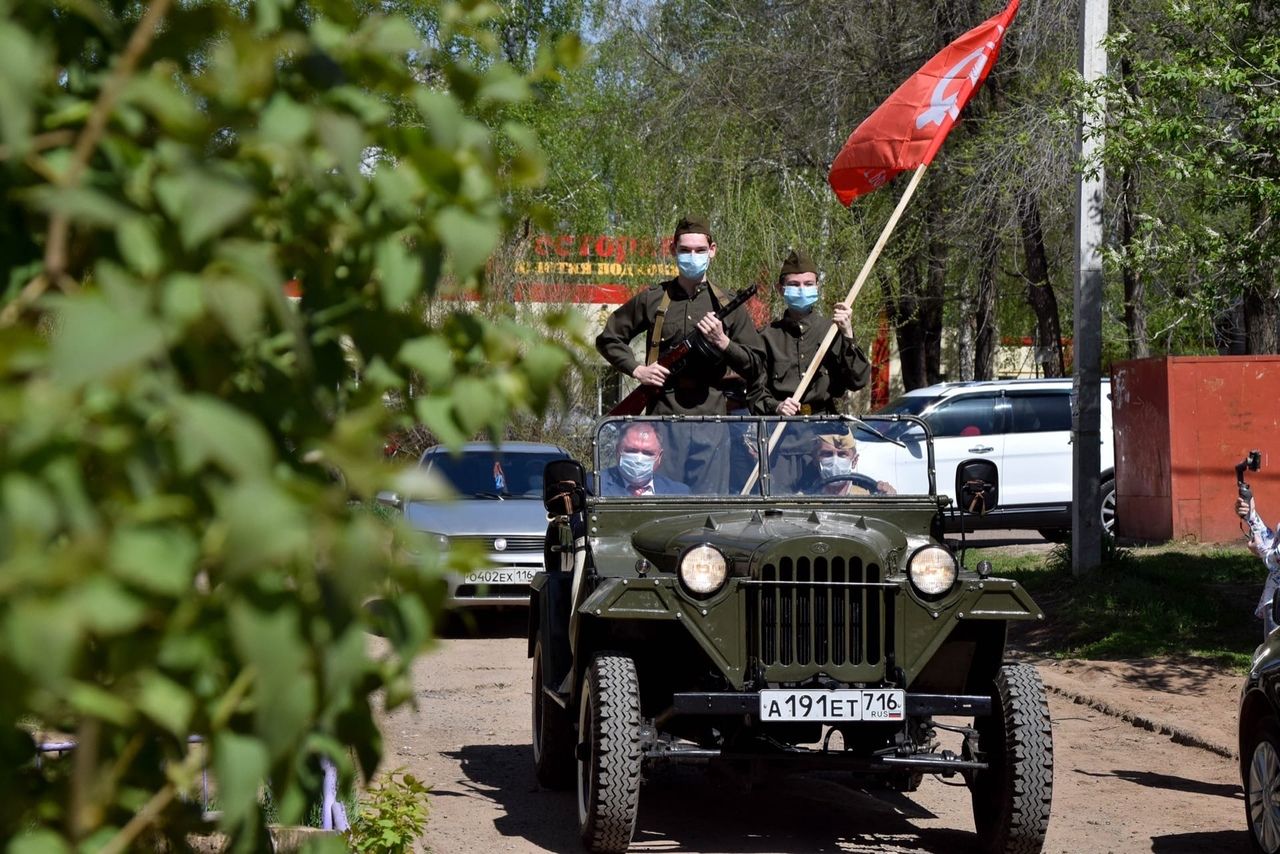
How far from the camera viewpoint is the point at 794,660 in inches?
261

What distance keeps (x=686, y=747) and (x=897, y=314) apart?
24885mm

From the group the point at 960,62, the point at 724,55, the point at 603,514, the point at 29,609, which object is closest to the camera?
the point at 29,609

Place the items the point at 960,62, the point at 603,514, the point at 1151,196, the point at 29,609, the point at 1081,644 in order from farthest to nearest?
1. the point at 1151,196
2. the point at 1081,644
3. the point at 960,62
4. the point at 603,514
5. the point at 29,609

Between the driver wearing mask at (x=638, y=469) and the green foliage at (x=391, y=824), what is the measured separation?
2.28 meters

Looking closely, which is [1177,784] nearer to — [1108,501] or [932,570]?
[932,570]

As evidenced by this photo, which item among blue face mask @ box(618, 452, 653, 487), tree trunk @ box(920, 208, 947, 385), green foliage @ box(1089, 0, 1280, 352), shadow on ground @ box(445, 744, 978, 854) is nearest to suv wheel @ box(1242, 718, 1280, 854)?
shadow on ground @ box(445, 744, 978, 854)

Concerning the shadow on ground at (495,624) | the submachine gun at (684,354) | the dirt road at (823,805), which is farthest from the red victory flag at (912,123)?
the shadow on ground at (495,624)

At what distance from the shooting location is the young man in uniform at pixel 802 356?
8445 millimetres

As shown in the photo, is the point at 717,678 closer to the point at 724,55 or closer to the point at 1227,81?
the point at 1227,81

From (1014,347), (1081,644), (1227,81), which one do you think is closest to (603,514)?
(1227,81)

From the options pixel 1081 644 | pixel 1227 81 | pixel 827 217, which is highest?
pixel 827 217

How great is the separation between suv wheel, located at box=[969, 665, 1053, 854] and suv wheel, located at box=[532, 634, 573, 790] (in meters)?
2.20

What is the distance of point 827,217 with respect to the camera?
28.3 meters

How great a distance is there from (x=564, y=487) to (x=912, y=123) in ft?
13.5
